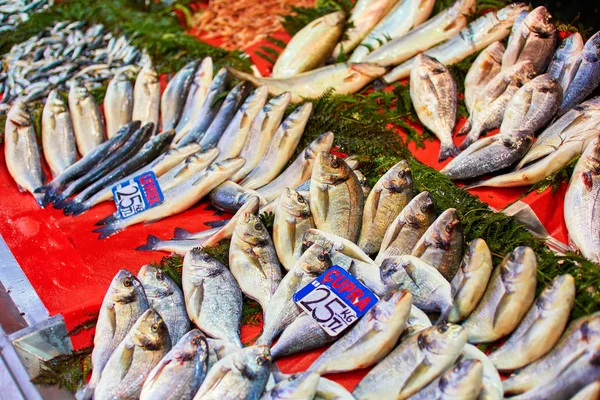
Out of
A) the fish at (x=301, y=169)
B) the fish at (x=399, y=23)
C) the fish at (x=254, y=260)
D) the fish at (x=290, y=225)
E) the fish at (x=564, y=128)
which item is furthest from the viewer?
the fish at (x=399, y=23)

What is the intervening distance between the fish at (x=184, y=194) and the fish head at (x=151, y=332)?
116 centimetres

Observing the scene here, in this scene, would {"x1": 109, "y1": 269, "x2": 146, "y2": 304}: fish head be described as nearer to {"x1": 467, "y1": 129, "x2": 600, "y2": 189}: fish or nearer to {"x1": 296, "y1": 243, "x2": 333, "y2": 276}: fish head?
{"x1": 296, "y1": 243, "x2": 333, "y2": 276}: fish head

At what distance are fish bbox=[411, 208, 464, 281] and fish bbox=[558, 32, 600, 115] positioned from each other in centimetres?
141

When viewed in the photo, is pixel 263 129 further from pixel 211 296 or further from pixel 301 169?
pixel 211 296

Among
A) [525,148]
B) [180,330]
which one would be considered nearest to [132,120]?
[180,330]

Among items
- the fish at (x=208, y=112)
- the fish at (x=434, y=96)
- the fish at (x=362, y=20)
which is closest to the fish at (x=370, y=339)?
the fish at (x=434, y=96)

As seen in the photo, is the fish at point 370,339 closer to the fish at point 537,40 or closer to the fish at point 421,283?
the fish at point 421,283

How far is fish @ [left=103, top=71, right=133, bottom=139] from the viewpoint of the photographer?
4609 mm

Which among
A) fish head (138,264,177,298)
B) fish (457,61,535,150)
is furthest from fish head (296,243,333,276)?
fish (457,61,535,150)

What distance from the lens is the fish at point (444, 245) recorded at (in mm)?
2928

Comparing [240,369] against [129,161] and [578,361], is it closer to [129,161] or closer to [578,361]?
[578,361]

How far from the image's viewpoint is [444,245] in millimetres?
2924

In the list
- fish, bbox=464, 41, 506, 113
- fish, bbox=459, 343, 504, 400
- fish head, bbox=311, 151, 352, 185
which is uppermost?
fish, bbox=464, 41, 506, 113

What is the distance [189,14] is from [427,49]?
2.69 m
